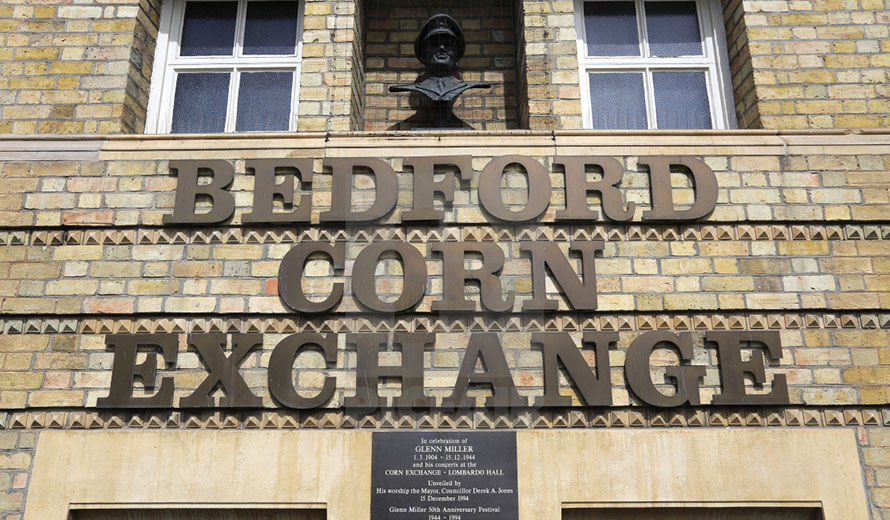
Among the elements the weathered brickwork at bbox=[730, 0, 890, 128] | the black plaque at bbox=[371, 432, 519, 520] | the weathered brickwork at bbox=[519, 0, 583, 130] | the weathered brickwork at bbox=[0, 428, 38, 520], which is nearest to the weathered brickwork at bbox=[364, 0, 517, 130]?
the weathered brickwork at bbox=[519, 0, 583, 130]

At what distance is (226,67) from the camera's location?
566 centimetres

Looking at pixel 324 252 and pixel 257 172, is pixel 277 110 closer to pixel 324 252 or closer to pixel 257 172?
pixel 257 172

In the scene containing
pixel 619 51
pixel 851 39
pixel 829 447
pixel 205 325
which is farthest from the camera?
pixel 619 51

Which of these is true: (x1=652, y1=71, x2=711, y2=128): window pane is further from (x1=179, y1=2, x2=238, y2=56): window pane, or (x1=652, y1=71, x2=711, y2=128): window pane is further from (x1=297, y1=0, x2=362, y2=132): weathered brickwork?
(x1=179, y1=2, x2=238, y2=56): window pane

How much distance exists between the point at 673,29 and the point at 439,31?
5.82ft

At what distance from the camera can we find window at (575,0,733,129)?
550 centimetres

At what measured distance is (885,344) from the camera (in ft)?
14.9

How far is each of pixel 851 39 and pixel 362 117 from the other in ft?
11.4

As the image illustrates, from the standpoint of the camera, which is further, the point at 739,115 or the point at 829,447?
the point at 739,115

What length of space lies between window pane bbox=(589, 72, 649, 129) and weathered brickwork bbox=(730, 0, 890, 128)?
701 millimetres

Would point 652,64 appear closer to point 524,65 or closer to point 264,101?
point 524,65

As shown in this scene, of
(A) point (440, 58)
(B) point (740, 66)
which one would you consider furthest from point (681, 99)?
(A) point (440, 58)

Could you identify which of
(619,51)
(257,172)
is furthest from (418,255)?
(619,51)

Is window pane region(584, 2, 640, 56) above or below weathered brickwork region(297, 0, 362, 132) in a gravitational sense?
above
